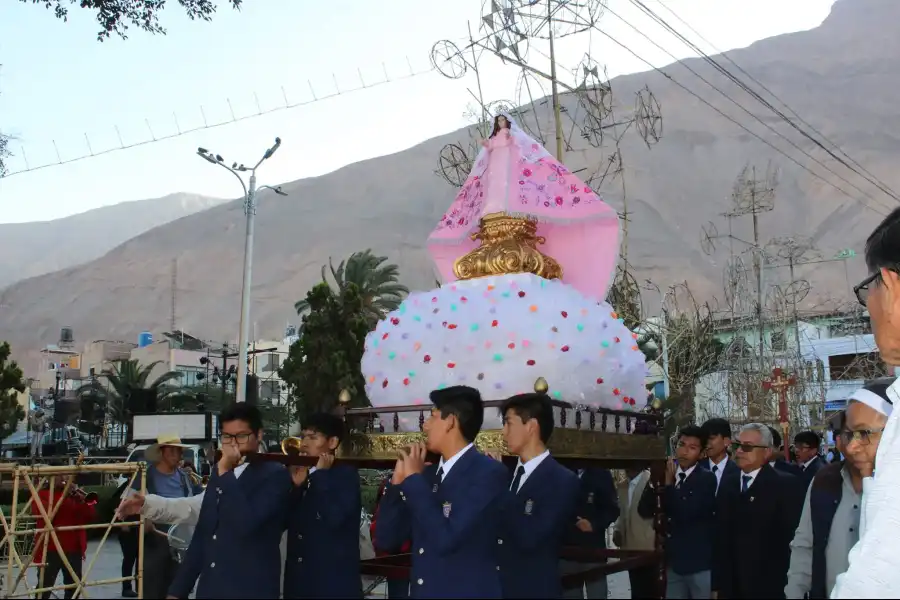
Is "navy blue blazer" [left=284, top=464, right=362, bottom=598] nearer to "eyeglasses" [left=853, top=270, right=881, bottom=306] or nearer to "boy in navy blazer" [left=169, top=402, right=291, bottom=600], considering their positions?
"boy in navy blazer" [left=169, top=402, right=291, bottom=600]

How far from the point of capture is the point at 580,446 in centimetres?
514

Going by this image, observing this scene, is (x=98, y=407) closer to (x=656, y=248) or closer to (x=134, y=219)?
(x=656, y=248)

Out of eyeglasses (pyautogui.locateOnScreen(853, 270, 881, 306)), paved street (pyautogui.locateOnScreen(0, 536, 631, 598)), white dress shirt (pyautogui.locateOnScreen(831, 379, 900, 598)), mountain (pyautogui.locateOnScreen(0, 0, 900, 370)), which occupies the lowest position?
paved street (pyautogui.locateOnScreen(0, 536, 631, 598))

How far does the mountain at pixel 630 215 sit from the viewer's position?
9538cm

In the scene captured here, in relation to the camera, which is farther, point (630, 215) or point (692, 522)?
point (630, 215)

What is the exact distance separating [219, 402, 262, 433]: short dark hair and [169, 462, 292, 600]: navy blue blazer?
229 mm

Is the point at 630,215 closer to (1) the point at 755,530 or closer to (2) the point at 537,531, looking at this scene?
(1) the point at 755,530

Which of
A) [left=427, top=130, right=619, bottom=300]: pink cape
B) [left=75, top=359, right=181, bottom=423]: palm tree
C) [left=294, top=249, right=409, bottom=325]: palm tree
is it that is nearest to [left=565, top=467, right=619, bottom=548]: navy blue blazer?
[left=427, top=130, right=619, bottom=300]: pink cape

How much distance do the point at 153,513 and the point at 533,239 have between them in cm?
322

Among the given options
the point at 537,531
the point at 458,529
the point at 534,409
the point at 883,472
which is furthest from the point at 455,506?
the point at 883,472

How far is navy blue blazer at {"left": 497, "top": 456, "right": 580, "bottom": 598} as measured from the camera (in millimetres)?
4141

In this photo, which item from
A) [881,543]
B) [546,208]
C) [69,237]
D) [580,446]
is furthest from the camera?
[69,237]

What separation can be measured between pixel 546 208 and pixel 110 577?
7.56 m

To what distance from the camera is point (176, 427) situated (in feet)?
60.4
